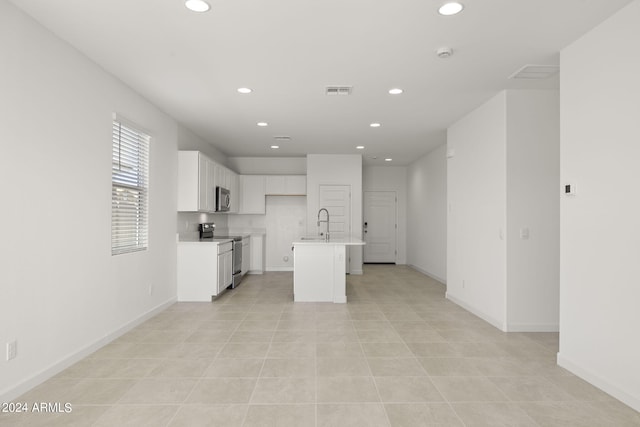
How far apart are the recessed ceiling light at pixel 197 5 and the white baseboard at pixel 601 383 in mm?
3941

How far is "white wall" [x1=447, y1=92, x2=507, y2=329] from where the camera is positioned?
13.9 ft

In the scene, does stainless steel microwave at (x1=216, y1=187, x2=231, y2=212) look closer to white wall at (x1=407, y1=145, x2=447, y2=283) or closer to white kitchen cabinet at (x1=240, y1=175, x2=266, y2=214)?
white kitchen cabinet at (x1=240, y1=175, x2=266, y2=214)

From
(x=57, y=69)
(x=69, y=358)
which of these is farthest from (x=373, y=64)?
(x=69, y=358)

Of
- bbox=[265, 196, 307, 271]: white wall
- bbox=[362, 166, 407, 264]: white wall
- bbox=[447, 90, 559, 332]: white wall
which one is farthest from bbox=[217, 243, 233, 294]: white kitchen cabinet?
bbox=[362, 166, 407, 264]: white wall

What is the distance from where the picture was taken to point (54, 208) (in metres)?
2.93

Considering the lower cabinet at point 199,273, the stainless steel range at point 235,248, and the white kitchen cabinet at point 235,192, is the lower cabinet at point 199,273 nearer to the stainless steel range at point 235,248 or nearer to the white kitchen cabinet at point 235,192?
the stainless steel range at point 235,248

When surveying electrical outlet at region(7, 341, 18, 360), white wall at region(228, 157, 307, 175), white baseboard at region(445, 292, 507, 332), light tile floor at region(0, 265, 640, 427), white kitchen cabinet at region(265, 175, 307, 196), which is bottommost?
light tile floor at region(0, 265, 640, 427)

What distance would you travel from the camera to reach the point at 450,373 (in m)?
2.99

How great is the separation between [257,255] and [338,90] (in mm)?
5046

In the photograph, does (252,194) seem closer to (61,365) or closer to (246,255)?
(246,255)

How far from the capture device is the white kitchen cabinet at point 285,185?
842 cm

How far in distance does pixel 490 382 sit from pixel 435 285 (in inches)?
170

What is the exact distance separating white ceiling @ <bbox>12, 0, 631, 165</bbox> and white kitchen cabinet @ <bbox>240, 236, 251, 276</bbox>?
10.5 feet

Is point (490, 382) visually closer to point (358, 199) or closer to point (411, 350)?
point (411, 350)
